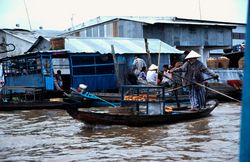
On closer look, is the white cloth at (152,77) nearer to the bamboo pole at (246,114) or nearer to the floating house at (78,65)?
the floating house at (78,65)

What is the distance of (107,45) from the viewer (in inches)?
694

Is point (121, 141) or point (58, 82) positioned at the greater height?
point (58, 82)

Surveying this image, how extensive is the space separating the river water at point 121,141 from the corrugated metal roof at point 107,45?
6660mm

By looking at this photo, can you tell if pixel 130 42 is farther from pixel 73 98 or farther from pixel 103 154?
pixel 103 154

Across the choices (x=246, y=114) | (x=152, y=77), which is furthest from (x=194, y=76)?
(x=246, y=114)

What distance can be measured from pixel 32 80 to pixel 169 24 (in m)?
13.2

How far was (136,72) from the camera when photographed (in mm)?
15664

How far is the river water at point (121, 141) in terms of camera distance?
5703 millimetres

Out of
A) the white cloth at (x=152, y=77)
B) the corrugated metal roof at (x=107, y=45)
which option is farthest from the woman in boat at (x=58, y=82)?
the white cloth at (x=152, y=77)

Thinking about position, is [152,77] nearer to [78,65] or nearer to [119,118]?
[78,65]

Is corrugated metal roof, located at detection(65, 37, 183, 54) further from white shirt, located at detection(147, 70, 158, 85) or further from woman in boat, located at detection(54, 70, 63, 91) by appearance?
white shirt, located at detection(147, 70, 158, 85)

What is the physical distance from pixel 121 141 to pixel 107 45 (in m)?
11.0

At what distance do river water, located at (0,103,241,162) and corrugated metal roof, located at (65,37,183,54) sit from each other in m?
6.66

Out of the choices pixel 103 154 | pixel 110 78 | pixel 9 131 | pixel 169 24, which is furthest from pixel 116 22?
pixel 103 154
